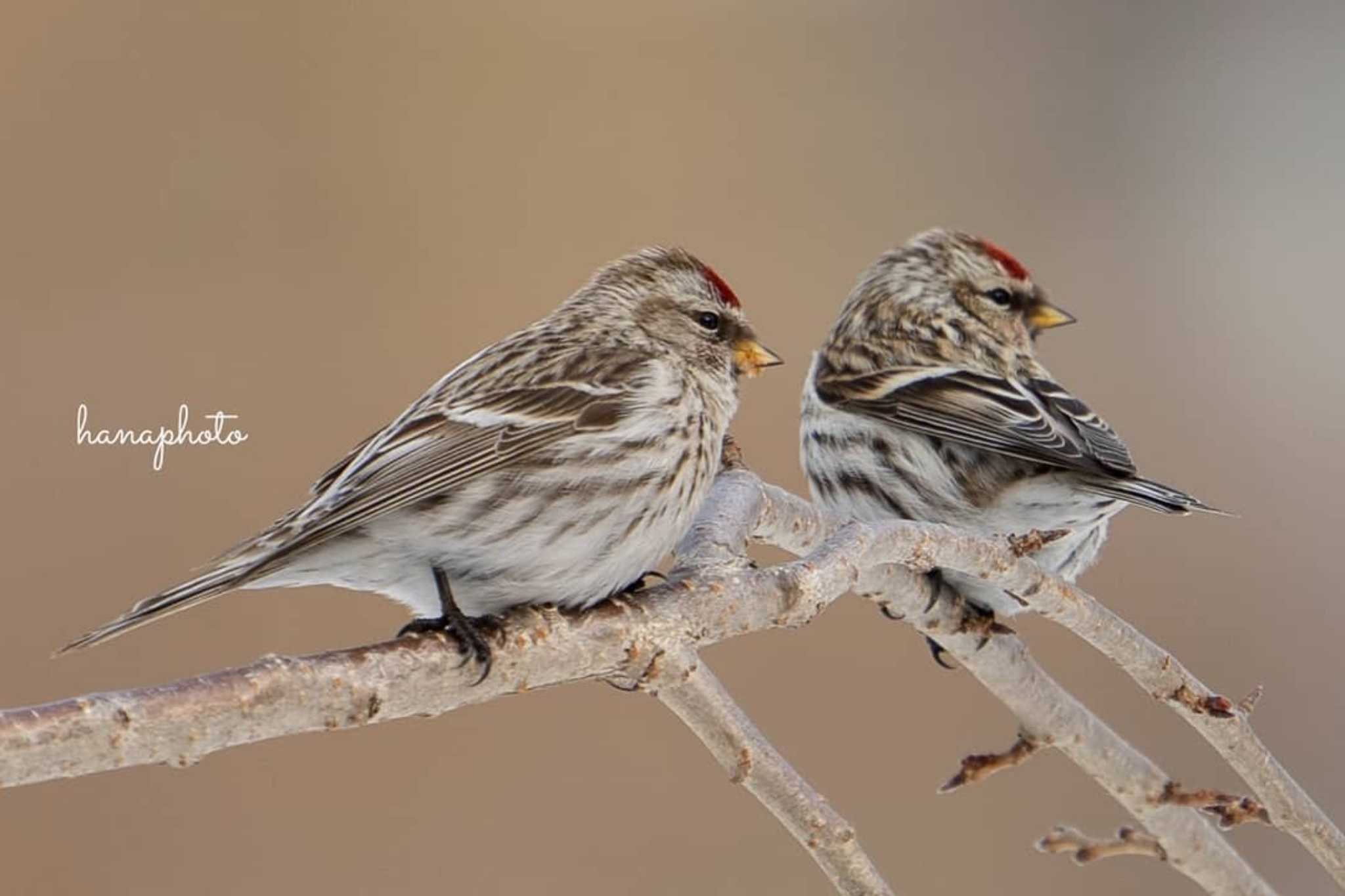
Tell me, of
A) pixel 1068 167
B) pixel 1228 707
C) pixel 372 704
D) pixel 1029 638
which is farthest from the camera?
pixel 1068 167

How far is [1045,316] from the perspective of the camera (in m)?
2.15

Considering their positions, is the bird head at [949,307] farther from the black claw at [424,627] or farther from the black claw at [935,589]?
the black claw at [424,627]

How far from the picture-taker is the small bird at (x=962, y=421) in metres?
1.80

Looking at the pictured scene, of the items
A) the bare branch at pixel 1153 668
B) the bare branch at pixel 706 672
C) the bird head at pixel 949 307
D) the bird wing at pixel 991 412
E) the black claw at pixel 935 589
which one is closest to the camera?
the bare branch at pixel 706 672

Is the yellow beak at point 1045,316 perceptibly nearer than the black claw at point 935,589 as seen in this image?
No

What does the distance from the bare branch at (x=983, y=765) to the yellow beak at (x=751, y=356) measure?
47 centimetres

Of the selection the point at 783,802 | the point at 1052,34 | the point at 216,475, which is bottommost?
the point at 216,475

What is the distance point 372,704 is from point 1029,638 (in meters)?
1.99

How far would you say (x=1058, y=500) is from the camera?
1.83 metres

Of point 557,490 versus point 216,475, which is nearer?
point 557,490

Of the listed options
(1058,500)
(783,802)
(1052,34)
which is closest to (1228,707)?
(1058,500)

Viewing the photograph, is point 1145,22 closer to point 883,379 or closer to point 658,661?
point 883,379

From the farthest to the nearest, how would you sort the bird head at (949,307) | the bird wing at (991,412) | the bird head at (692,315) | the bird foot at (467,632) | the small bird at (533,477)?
the bird head at (949,307)
the bird wing at (991,412)
the bird head at (692,315)
the small bird at (533,477)
the bird foot at (467,632)

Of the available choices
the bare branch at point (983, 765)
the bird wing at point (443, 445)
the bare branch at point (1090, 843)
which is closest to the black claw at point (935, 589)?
the bare branch at point (983, 765)
